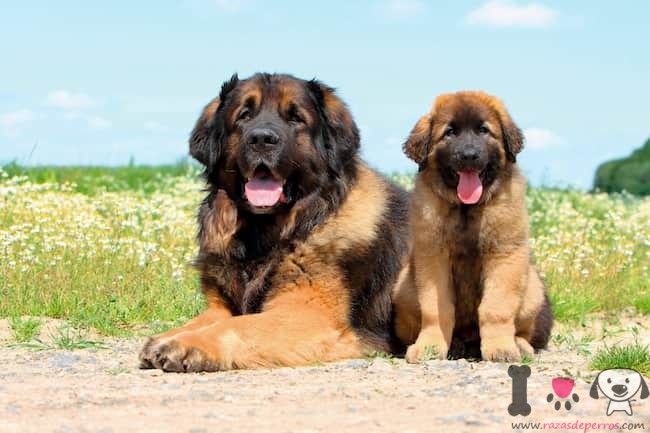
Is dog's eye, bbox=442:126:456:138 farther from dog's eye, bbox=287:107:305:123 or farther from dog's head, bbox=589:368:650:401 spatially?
dog's head, bbox=589:368:650:401

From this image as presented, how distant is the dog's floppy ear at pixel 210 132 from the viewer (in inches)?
220

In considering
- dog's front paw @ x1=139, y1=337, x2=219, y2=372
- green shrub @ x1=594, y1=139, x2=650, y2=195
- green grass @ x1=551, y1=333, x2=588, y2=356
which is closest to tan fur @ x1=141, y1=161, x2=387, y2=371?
dog's front paw @ x1=139, y1=337, x2=219, y2=372

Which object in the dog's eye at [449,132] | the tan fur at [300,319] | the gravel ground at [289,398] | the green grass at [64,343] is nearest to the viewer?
the gravel ground at [289,398]

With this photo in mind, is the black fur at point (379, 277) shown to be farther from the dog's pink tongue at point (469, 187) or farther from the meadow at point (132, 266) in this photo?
the meadow at point (132, 266)

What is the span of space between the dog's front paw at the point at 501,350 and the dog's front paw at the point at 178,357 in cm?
146

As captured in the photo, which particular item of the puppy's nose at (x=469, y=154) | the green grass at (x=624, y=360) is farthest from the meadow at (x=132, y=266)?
the green grass at (x=624, y=360)

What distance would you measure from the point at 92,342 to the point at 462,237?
2519 mm

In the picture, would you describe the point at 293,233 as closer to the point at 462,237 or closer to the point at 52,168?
the point at 462,237

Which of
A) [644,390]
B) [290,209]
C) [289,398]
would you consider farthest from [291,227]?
[644,390]

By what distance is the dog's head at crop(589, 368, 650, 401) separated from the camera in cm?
398

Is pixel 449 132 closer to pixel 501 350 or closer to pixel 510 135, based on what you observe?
pixel 510 135

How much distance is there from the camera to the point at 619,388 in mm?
4047

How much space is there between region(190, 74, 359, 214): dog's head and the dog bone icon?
1.70 meters

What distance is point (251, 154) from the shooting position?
523 centimetres
